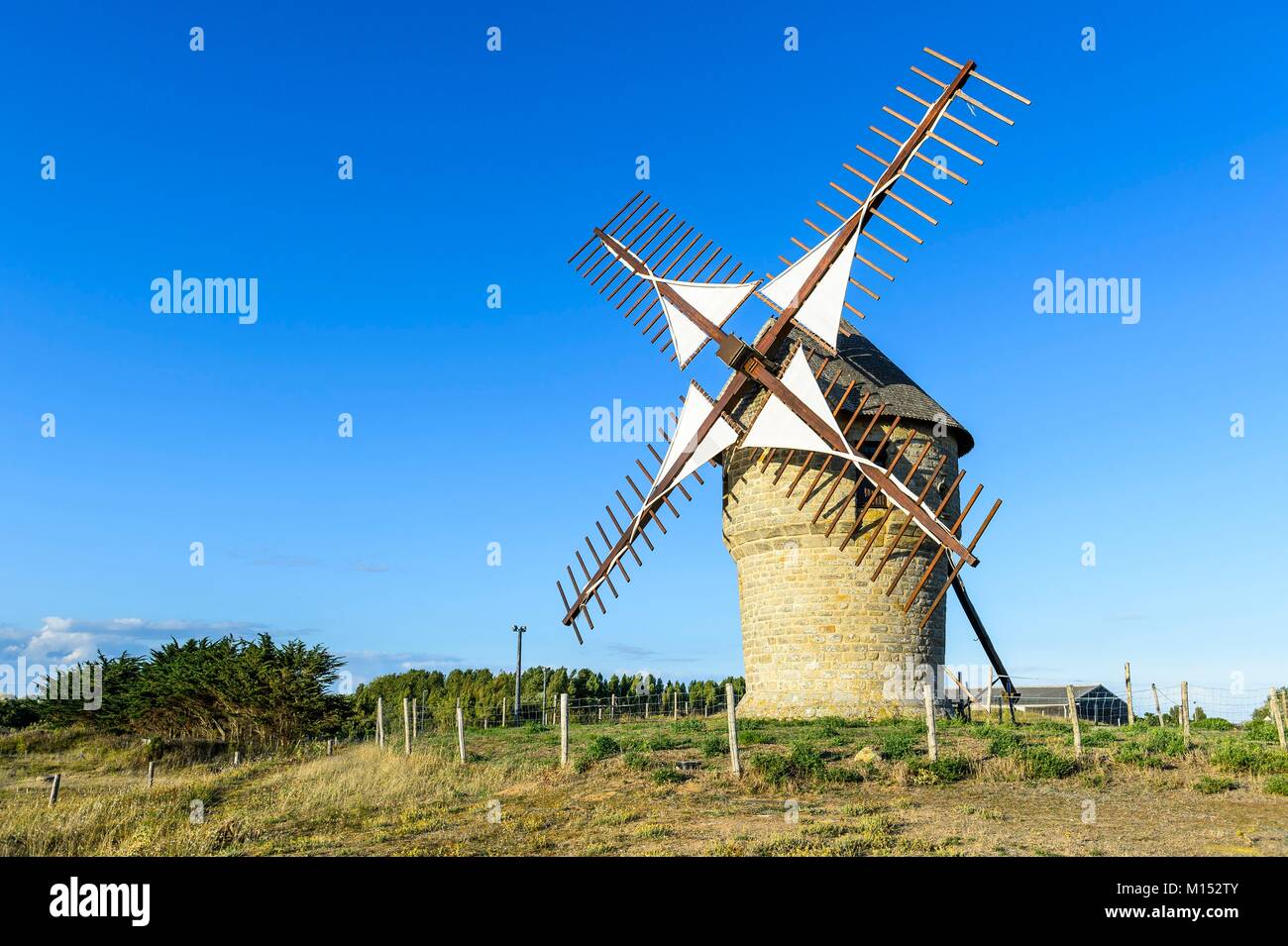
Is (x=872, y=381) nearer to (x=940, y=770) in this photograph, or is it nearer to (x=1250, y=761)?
(x=940, y=770)

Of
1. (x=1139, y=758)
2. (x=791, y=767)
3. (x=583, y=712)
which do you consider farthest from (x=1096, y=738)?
(x=583, y=712)

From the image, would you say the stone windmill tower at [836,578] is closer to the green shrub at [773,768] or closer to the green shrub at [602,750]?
the green shrub at [602,750]

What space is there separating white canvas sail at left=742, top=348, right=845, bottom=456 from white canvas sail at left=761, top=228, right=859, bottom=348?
61 cm

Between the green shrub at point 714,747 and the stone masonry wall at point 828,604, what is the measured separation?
113 inches

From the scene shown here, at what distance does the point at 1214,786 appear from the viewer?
11852mm

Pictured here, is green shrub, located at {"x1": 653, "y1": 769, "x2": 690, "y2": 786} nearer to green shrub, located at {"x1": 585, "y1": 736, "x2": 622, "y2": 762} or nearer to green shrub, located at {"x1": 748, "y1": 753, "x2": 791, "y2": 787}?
green shrub, located at {"x1": 748, "y1": 753, "x2": 791, "y2": 787}

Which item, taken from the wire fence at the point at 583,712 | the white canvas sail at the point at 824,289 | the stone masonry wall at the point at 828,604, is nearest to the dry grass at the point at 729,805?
the stone masonry wall at the point at 828,604

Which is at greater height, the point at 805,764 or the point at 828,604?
the point at 828,604

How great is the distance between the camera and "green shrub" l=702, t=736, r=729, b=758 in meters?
14.3

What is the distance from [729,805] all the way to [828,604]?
684cm

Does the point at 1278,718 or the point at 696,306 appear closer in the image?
the point at 1278,718

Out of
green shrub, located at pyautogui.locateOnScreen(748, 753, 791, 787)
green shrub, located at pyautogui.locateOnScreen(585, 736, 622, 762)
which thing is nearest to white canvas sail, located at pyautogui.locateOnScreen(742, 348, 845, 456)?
green shrub, located at pyautogui.locateOnScreen(748, 753, 791, 787)
